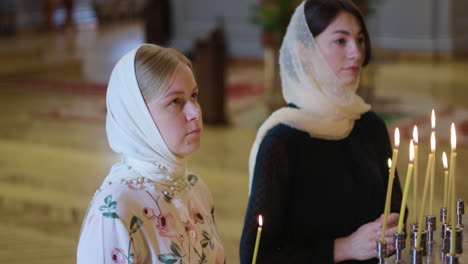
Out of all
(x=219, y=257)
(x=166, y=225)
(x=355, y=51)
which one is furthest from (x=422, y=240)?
(x=355, y=51)

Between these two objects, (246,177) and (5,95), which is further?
(5,95)

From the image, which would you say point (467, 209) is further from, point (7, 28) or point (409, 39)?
point (7, 28)

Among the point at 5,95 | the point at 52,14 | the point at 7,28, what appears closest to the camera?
the point at 5,95

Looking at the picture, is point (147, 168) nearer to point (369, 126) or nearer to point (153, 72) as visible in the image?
point (153, 72)

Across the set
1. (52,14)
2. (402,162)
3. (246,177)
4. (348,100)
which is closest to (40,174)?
(246,177)

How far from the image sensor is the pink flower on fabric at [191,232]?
2.25 metres

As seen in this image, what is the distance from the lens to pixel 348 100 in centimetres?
314

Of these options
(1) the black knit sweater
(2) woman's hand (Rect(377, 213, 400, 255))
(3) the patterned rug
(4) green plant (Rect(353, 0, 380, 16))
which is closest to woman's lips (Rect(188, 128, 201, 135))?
(1) the black knit sweater

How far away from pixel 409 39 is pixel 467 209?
13.3 meters

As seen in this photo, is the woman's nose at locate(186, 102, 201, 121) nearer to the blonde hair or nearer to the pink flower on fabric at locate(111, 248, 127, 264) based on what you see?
the blonde hair

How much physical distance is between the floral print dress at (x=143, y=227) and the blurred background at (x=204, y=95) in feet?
10.3

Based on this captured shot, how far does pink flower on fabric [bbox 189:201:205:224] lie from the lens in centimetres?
231

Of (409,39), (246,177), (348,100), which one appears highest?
(409,39)

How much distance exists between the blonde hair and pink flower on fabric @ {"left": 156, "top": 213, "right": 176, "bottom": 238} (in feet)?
0.99
